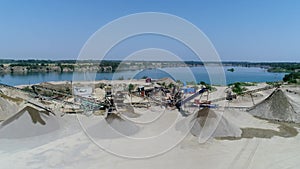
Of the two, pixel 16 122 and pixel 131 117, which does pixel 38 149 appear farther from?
pixel 131 117

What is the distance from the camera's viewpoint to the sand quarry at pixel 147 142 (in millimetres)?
8117

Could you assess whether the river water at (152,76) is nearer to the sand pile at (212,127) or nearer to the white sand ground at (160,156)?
the sand pile at (212,127)

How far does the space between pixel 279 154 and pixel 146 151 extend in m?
4.60

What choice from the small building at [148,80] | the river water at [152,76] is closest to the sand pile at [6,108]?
the river water at [152,76]

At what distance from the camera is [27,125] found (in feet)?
34.9

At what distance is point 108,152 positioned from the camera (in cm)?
895

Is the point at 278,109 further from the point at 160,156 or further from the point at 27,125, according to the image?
the point at 27,125

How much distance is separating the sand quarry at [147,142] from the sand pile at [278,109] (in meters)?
0.07

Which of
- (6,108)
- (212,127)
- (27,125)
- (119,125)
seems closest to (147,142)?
(119,125)

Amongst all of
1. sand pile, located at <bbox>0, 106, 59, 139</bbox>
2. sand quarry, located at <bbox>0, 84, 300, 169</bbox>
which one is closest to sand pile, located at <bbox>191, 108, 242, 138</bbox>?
sand quarry, located at <bbox>0, 84, 300, 169</bbox>

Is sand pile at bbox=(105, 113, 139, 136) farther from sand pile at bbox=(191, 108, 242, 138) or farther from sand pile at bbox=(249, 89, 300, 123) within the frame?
sand pile at bbox=(249, 89, 300, 123)

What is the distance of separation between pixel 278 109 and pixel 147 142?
8480mm

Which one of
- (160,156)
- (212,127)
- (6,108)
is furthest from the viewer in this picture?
(6,108)

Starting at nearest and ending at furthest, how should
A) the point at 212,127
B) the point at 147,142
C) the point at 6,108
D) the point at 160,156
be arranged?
1. the point at 160,156
2. the point at 147,142
3. the point at 212,127
4. the point at 6,108
